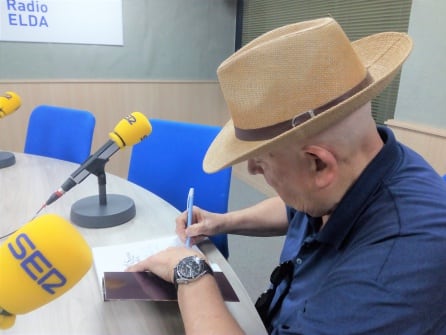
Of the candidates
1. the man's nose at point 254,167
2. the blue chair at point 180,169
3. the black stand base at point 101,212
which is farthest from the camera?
the blue chair at point 180,169

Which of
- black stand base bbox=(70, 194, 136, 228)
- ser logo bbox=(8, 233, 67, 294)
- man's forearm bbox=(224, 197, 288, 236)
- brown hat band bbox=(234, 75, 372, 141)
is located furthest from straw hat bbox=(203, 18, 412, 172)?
black stand base bbox=(70, 194, 136, 228)

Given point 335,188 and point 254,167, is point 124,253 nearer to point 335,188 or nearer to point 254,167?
point 254,167

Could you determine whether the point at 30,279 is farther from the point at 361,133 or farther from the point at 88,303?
the point at 361,133

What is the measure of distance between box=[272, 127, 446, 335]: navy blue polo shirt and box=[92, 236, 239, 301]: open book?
22 cm

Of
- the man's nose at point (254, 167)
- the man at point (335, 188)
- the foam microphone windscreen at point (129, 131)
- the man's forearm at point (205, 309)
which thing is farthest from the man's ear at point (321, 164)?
the foam microphone windscreen at point (129, 131)

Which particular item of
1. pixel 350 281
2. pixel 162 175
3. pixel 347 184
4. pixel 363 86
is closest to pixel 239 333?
pixel 350 281

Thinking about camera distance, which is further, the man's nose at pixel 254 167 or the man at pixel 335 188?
the man's nose at pixel 254 167

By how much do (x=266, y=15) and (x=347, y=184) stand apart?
9.67 ft

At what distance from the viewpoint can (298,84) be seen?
629 millimetres

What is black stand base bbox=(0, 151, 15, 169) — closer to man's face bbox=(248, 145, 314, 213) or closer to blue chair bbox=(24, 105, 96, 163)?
blue chair bbox=(24, 105, 96, 163)

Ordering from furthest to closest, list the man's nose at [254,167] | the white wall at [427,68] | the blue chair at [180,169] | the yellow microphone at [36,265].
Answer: the white wall at [427,68] → the blue chair at [180,169] → the man's nose at [254,167] → the yellow microphone at [36,265]

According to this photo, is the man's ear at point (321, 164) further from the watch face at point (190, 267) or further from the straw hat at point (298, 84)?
the watch face at point (190, 267)

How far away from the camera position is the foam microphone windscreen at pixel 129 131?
3.69 ft

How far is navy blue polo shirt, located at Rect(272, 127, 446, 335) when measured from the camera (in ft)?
1.73
